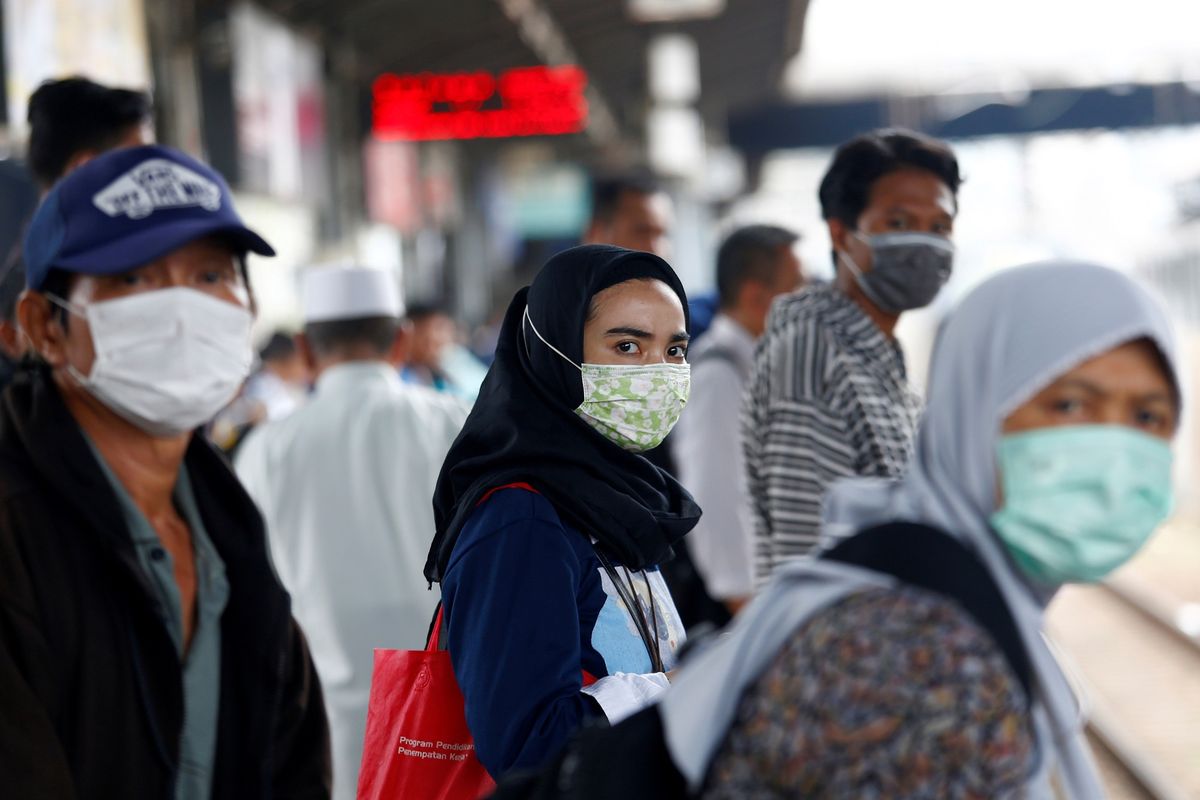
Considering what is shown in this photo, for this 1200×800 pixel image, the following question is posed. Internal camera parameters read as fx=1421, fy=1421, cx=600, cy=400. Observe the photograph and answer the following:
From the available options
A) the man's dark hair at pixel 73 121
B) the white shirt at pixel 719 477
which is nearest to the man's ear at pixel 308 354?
the man's dark hair at pixel 73 121

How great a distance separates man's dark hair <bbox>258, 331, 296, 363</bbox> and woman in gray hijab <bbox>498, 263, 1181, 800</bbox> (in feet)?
22.8

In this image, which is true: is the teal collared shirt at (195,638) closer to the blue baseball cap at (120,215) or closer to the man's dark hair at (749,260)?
the blue baseball cap at (120,215)

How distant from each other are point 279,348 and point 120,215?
20.1 feet

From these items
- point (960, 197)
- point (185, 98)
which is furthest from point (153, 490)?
point (185, 98)

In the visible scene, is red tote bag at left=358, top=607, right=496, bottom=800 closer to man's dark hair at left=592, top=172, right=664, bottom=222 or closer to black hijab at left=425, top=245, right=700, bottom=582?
black hijab at left=425, top=245, right=700, bottom=582

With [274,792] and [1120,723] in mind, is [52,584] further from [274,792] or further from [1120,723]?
[1120,723]

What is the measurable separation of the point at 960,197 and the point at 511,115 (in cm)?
881

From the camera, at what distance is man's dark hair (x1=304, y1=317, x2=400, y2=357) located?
389cm

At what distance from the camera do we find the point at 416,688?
6.15 ft

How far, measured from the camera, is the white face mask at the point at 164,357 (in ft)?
7.05

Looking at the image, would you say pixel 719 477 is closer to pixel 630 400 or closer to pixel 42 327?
pixel 630 400

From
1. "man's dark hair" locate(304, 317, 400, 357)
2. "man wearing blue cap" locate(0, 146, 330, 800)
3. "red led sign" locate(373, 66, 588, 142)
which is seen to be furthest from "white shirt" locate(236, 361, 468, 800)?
"red led sign" locate(373, 66, 588, 142)

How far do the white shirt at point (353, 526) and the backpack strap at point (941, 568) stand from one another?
2.17m

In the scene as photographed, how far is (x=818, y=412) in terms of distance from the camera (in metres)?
2.87
